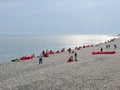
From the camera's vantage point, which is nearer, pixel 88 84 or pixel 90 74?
pixel 88 84

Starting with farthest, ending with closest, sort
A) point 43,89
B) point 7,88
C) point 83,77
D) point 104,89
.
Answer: point 83,77 → point 7,88 → point 43,89 → point 104,89

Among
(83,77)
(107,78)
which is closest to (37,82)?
(83,77)

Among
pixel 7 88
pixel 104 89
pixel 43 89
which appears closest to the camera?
pixel 104 89

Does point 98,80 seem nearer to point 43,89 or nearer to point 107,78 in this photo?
point 107,78

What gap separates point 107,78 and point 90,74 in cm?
239

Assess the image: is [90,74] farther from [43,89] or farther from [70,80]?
[43,89]

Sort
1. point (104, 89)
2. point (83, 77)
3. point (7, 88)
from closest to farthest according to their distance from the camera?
1. point (104, 89)
2. point (7, 88)
3. point (83, 77)

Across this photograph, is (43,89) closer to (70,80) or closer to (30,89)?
(30,89)

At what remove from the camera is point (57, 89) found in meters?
18.1

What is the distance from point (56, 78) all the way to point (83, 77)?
233 cm

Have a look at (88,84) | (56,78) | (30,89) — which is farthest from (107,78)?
(30,89)

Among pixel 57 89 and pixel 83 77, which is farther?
pixel 83 77

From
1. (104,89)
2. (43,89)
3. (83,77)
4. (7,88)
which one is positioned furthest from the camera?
(83,77)

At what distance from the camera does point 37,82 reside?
2044 centimetres
